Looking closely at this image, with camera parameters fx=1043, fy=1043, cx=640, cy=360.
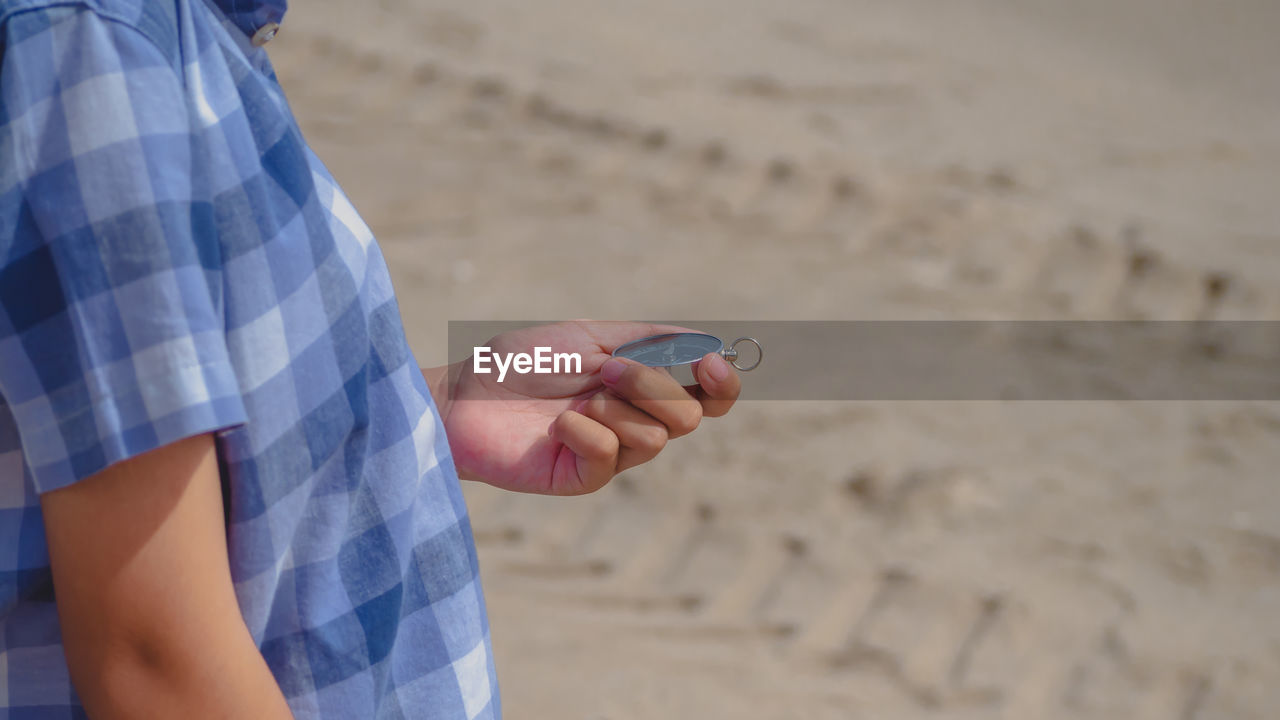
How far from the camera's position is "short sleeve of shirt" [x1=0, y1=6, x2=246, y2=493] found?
601mm

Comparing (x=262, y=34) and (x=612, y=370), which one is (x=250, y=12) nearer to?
(x=262, y=34)

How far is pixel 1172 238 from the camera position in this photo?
12.1 ft

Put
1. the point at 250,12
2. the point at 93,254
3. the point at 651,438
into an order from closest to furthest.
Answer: the point at 93,254 < the point at 250,12 < the point at 651,438

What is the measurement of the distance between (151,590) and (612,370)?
0.65m

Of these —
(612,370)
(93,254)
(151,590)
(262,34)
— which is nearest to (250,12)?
(262,34)

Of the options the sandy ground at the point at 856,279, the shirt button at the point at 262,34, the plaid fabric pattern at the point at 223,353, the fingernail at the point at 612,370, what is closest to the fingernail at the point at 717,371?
the fingernail at the point at 612,370

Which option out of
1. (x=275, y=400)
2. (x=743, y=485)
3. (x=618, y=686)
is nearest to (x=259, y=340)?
(x=275, y=400)

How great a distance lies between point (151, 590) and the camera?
2.13 feet

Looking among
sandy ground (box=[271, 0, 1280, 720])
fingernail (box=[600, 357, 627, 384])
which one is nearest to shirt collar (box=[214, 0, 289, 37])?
fingernail (box=[600, 357, 627, 384])

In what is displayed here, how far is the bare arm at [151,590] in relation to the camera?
2.08ft

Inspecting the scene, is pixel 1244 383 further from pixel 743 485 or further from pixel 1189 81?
pixel 1189 81

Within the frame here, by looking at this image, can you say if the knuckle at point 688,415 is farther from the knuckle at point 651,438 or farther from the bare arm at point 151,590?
the bare arm at point 151,590

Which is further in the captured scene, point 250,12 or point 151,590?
point 250,12

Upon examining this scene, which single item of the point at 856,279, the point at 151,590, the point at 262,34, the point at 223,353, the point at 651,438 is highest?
the point at 262,34
